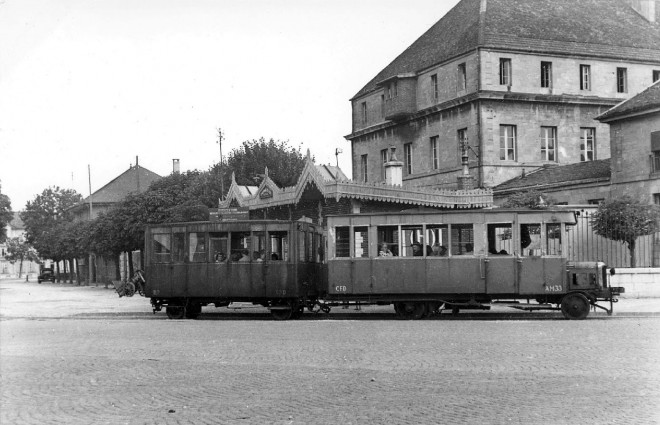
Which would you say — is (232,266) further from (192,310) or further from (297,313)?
(297,313)

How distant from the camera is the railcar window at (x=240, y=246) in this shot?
2395cm

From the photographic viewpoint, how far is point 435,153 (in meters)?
49.3

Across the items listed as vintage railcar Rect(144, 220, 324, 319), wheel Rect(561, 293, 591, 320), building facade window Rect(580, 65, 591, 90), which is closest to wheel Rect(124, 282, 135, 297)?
vintage railcar Rect(144, 220, 324, 319)

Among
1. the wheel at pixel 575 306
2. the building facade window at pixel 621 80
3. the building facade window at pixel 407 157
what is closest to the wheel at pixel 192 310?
the wheel at pixel 575 306

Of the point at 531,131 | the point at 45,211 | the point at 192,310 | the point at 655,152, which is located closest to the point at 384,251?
the point at 192,310

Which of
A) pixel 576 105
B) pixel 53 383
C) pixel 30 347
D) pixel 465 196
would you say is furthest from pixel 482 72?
pixel 53 383

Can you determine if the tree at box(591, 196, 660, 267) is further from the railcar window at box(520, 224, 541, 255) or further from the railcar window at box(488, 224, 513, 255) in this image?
the railcar window at box(488, 224, 513, 255)

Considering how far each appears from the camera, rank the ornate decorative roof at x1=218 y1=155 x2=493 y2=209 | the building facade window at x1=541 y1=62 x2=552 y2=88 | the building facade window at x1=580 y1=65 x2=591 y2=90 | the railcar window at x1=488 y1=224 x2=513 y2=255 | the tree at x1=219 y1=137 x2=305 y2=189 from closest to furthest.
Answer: the railcar window at x1=488 y1=224 x2=513 y2=255, the ornate decorative roof at x1=218 y1=155 x2=493 y2=209, the building facade window at x1=541 y1=62 x2=552 y2=88, the building facade window at x1=580 y1=65 x2=591 y2=90, the tree at x1=219 y1=137 x2=305 y2=189

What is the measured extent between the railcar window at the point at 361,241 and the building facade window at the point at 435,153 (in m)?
26.7

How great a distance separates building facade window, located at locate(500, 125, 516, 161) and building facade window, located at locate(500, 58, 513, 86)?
2386 millimetres

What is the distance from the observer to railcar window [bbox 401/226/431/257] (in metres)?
22.4

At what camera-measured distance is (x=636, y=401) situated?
9.03m

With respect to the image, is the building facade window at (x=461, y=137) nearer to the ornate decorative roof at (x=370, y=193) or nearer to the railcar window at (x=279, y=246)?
the ornate decorative roof at (x=370, y=193)

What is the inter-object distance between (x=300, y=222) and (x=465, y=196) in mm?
10000
